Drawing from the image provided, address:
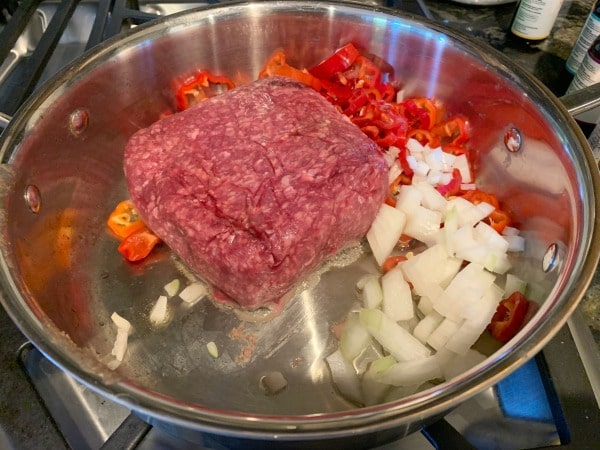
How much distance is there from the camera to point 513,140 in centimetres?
178

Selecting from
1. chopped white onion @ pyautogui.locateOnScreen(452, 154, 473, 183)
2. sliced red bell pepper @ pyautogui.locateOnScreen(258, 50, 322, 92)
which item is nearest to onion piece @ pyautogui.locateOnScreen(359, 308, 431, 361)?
chopped white onion @ pyautogui.locateOnScreen(452, 154, 473, 183)

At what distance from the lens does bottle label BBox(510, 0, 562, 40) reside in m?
2.16

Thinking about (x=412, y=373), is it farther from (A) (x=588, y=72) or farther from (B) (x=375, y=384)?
(A) (x=588, y=72)

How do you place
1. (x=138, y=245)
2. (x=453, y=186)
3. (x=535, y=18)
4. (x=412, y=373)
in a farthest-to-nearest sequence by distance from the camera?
(x=535, y=18) < (x=453, y=186) < (x=138, y=245) < (x=412, y=373)

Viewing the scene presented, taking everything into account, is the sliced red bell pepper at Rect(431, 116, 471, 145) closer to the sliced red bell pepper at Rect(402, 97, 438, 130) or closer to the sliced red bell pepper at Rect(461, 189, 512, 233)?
the sliced red bell pepper at Rect(402, 97, 438, 130)

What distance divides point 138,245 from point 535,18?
6.20ft

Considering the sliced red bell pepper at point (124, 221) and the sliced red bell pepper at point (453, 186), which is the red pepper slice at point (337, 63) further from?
the sliced red bell pepper at point (124, 221)

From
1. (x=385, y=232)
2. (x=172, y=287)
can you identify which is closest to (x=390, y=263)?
(x=385, y=232)

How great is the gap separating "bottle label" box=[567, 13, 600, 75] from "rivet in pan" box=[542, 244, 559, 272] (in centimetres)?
94

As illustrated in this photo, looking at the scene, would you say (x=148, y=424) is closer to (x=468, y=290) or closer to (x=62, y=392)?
(x=62, y=392)

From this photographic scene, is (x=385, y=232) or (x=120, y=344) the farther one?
(x=385, y=232)

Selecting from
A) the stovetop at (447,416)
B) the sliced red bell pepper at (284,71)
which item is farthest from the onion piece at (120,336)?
the sliced red bell pepper at (284,71)

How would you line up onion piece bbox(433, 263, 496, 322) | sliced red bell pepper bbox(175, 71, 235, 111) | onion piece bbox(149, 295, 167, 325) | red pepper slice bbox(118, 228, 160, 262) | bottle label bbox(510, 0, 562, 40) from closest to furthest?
onion piece bbox(433, 263, 496, 322) → onion piece bbox(149, 295, 167, 325) → red pepper slice bbox(118, 228, 160, 262) → sliced red bell pepper bbox(175, 71, 235, 111) → bottle label bbox(510, 0, 562, 40)

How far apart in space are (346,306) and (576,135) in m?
0.85
